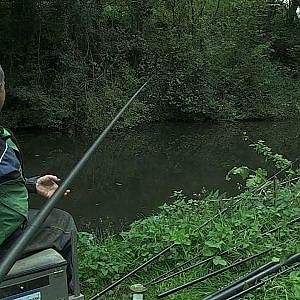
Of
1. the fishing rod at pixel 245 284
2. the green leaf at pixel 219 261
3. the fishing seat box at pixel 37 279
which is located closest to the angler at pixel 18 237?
the fishing seat box at pixel 37 279

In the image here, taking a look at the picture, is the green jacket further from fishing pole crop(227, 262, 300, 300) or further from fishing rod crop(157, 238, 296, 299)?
fishing rod crop(157, 238, 296, 299)

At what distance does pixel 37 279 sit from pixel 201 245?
1.85m

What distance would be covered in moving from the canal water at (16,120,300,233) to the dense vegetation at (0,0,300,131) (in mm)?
675

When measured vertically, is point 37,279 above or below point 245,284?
above

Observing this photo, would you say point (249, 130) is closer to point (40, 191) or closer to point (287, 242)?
point (287, 242)

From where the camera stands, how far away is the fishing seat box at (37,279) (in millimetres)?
1911

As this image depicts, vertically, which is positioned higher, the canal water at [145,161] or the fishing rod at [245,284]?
the fishing rod at [245,284]

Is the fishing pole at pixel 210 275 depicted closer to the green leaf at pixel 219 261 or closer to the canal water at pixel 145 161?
the green leaf at pixel 219 261

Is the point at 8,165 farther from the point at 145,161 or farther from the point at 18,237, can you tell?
the point at 145,161

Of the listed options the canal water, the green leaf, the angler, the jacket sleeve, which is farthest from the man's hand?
the canal water

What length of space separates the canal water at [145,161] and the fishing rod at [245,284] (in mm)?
3139

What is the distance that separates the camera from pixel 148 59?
682 inches

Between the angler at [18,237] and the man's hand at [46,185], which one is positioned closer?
the angler at [18,237]

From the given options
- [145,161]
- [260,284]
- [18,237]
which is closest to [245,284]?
[260,284]
